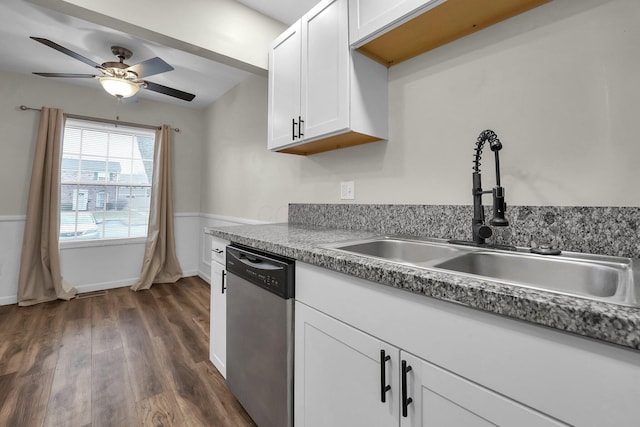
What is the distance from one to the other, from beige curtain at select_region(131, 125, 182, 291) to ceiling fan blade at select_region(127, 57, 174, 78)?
1438 millimetres

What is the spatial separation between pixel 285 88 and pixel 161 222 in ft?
9.22

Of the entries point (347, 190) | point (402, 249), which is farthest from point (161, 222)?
point (402, 249)

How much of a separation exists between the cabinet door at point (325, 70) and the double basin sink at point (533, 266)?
68 cm

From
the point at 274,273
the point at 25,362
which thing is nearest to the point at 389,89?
the point at 274,273

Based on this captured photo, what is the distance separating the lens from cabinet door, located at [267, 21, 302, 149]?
1.62 metres

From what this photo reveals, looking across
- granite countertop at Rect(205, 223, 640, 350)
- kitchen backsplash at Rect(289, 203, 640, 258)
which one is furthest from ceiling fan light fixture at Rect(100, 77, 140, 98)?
granite countertop at Rect(205, 223, 640, 350)

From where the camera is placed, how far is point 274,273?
43.3 inches

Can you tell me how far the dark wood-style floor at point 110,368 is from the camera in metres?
1.40

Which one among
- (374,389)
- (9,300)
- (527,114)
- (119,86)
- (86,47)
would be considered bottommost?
(9,300)

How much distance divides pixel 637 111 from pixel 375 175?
0.99 m

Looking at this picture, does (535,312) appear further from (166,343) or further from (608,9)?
(166,343)

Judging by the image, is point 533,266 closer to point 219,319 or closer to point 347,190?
point 347,190

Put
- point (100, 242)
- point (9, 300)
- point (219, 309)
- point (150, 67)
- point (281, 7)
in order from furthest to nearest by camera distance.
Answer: point (100, 242) → point (9, 300) → point (150, 67) → point (281, 7) → point (219, 309)

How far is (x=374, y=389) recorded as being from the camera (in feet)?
2.52
